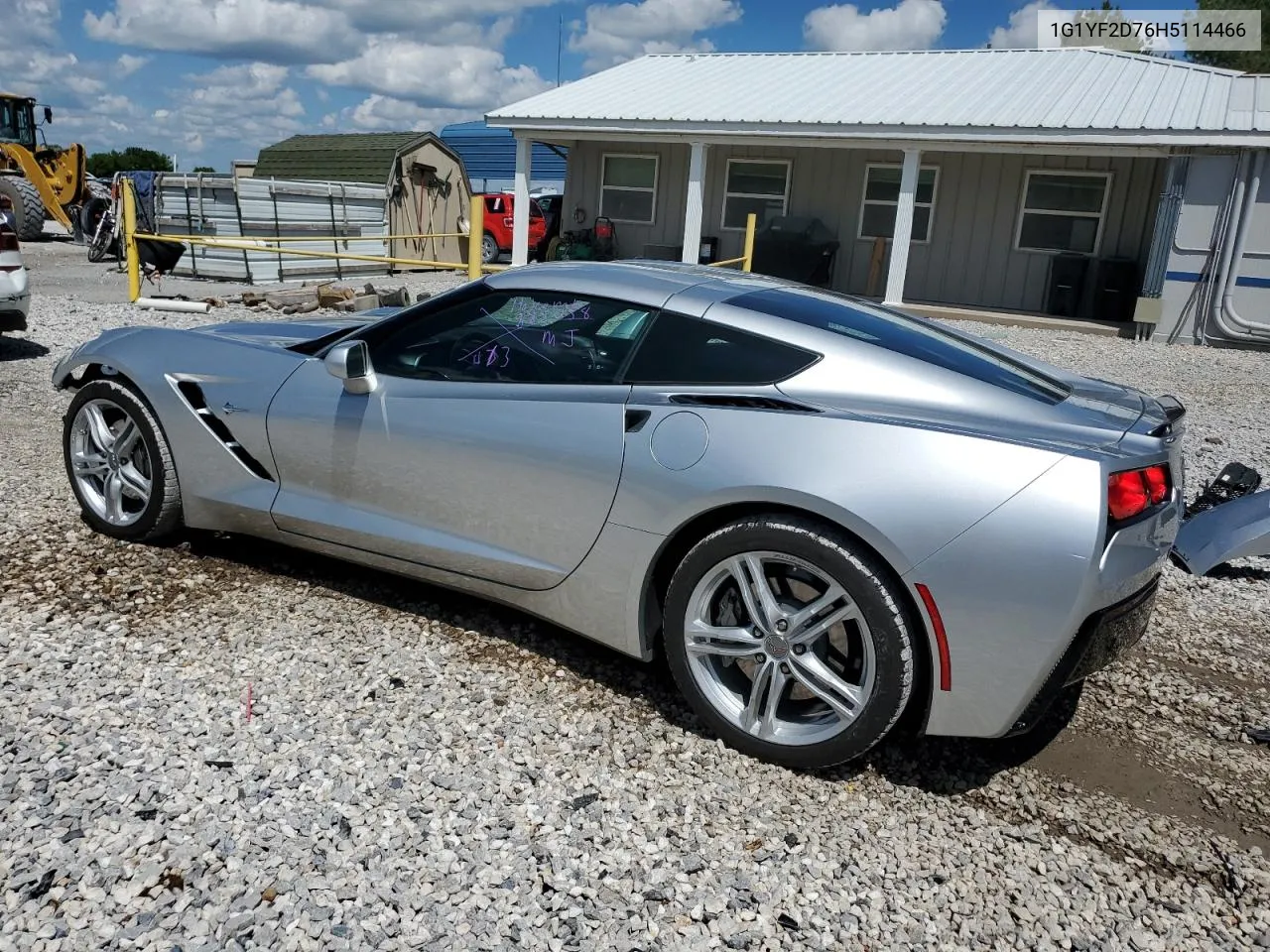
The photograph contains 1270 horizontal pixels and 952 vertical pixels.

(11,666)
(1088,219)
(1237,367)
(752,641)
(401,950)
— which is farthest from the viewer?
(1088,219)

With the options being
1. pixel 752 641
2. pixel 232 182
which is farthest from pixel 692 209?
pixel 752 641

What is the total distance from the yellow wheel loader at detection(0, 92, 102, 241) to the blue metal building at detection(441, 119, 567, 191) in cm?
1395

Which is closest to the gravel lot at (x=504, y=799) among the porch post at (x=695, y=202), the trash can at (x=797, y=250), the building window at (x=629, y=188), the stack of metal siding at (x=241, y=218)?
the porch post at (x=695, y=202)

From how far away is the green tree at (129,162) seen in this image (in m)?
42.9

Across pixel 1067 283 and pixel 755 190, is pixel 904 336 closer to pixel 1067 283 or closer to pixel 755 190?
pixel 1067 283

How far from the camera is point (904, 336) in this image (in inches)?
126

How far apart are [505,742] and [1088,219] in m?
15.9

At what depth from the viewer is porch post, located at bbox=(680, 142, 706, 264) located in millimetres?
16359

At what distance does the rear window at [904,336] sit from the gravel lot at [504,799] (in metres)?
1.14

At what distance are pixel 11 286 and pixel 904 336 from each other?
7.40 metres

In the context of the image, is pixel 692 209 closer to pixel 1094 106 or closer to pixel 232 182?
pixel 1094 106

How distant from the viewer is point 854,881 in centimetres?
244

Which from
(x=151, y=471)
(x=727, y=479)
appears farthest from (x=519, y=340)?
(x=151, y=471)

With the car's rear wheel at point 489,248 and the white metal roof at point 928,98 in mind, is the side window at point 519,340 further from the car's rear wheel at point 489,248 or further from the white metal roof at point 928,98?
the car's rear wheel at point 489,248
